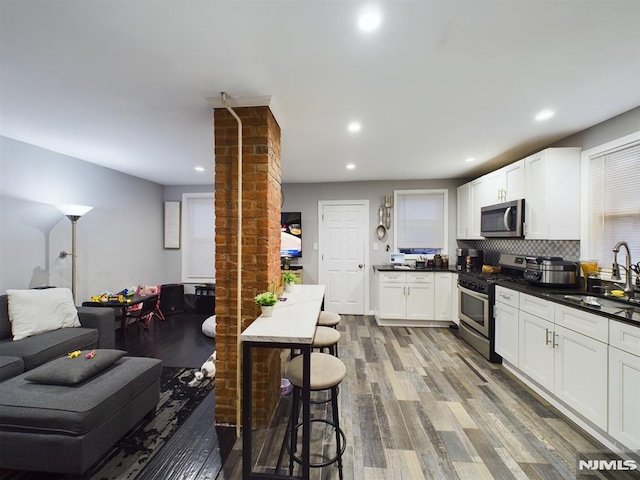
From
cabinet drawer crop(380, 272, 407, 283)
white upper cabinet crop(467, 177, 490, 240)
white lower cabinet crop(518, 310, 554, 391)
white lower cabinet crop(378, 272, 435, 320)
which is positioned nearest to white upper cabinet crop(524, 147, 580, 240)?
white lower cabinet crop(518, 310, 554, 391)

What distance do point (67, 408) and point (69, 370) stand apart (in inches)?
11.9

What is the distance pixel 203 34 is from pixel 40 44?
3.10 ft

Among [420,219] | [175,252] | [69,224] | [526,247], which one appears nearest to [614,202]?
[526,247]

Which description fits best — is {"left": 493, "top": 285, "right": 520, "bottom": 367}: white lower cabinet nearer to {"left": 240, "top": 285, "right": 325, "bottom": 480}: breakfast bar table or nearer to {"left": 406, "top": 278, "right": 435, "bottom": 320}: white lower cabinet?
{"left": 406, "top": 278, "right": 435, "bottom": 320}: white lower cabinet

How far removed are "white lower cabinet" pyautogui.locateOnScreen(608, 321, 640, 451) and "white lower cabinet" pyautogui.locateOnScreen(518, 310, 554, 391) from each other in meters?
0.50

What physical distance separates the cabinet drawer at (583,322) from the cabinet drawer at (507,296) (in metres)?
0.51

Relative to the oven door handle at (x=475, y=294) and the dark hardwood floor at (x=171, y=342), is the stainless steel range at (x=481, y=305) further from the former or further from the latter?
the dark hardwood floor at (x=171, y=342)

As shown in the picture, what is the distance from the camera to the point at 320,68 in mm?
1618

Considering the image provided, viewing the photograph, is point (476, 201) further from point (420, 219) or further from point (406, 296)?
point (406, 296)

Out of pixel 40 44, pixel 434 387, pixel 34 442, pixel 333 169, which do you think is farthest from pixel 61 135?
pixel 434 387

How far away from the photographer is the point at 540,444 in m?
1.79

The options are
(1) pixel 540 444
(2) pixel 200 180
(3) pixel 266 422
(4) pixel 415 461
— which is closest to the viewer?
(4) pixel 415 461

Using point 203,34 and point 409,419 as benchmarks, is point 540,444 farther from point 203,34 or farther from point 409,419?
point 203,34

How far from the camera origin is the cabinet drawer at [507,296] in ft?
8.59
